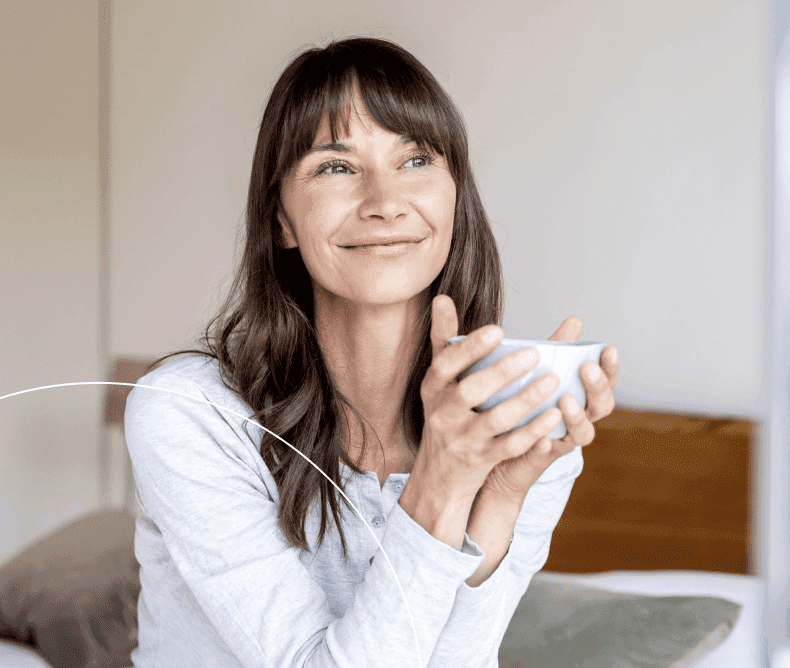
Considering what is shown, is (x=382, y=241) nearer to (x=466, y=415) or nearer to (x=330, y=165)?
(x=330, y=165)

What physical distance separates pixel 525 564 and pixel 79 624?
1.29 feet

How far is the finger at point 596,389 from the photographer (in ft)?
1.32

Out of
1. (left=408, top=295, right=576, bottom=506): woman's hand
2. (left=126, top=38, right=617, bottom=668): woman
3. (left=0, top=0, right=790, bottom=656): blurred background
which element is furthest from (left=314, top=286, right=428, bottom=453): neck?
(left=0, top=0, right=790, bottom=656): blurred background

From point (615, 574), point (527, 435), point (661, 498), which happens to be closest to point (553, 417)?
point (527, 435)

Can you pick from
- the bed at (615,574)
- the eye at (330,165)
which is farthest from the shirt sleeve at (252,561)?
the eye at (330,165)

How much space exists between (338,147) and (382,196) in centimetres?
6

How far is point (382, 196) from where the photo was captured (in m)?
0.61

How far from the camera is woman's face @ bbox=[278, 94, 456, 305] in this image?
0.62m

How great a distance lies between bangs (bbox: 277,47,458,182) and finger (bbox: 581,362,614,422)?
0.31 meters

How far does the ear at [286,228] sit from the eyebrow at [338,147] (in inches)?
A: 2.8

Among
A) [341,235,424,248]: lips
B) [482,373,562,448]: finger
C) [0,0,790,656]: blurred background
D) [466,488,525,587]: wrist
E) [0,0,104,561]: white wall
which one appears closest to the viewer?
[482,373,562,448]: finger

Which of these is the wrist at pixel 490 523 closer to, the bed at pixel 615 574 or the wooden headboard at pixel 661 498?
the bed at pixel 615 574

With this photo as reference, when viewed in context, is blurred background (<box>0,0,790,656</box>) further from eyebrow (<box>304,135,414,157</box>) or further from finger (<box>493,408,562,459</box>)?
finger (<box>493,408,562,459</box>)

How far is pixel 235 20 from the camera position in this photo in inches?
68.6
